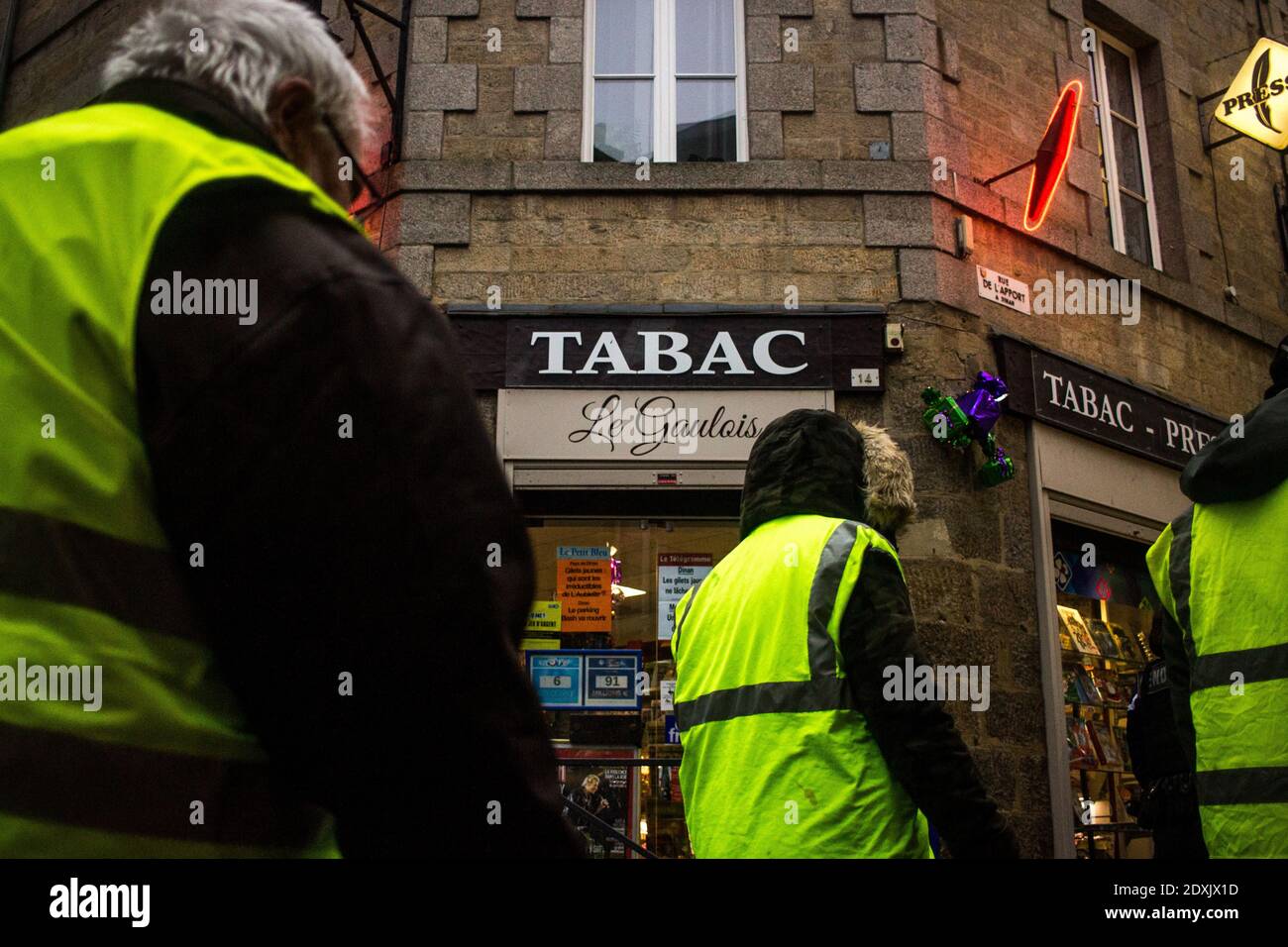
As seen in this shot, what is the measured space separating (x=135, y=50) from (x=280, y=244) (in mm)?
494

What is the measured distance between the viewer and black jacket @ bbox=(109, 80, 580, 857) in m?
0.94

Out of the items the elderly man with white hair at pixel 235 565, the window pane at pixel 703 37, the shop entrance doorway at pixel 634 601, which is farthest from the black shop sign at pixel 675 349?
the elderly man with white hair at pixel 235 565

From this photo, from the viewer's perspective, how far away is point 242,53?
4.09ft

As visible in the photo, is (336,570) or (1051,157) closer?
(336,570)

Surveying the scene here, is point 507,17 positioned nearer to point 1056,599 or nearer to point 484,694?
point 1056,599

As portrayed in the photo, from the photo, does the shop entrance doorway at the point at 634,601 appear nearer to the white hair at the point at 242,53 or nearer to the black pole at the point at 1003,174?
the black pole at the point at 1003,174

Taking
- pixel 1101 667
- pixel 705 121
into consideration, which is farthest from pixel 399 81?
pixel 1101 667

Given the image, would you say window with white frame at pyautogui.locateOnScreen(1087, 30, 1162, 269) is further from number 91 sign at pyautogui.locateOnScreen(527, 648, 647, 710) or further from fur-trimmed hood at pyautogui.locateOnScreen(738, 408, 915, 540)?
fur-trimmed hood at pyautogui.locateOnScreen(738, 408, 915, 540)

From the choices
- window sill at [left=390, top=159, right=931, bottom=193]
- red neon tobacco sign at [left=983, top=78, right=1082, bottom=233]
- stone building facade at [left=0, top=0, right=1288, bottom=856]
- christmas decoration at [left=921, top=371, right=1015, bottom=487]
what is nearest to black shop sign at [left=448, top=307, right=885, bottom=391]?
stone building facade at [left=0, top=0, right=1288, bottom=856]

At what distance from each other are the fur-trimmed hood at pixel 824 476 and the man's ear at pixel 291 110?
71.3 inches

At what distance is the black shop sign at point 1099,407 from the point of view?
7.29 meters

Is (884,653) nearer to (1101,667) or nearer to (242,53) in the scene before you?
(242,53)

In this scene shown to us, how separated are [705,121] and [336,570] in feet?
23.8

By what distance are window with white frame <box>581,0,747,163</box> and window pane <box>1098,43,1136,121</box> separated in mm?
3674
